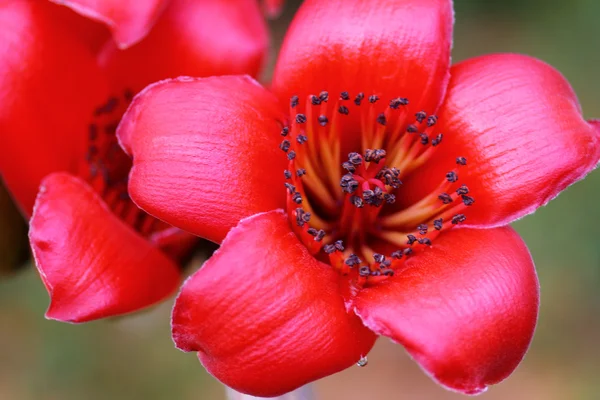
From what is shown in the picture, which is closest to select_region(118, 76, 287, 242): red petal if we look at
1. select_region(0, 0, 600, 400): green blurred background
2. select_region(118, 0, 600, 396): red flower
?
select_region(118, 0, 600, 396): red flower

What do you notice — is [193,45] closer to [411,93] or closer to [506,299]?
[411,93]

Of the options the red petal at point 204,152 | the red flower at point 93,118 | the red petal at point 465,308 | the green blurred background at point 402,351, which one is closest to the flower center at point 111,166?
the red flower at point 93,118

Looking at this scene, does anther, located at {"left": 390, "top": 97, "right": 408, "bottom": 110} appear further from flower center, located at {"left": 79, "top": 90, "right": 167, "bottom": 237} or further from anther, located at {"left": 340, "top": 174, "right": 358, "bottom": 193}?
flower center, located at {"left": 79, "top": 90, "right": 167, "bottom": 237}

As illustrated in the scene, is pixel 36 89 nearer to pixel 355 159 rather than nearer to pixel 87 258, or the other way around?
pixel 87 258

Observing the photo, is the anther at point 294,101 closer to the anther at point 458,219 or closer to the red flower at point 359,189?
the red flower at point 359,189

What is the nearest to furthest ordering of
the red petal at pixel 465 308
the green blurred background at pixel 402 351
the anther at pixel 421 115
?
the red petal at pixel 465 308, the anther at pixel 421 115, the green blurred background at pixel 402 351

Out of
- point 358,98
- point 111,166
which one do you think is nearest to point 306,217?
point 358,98
